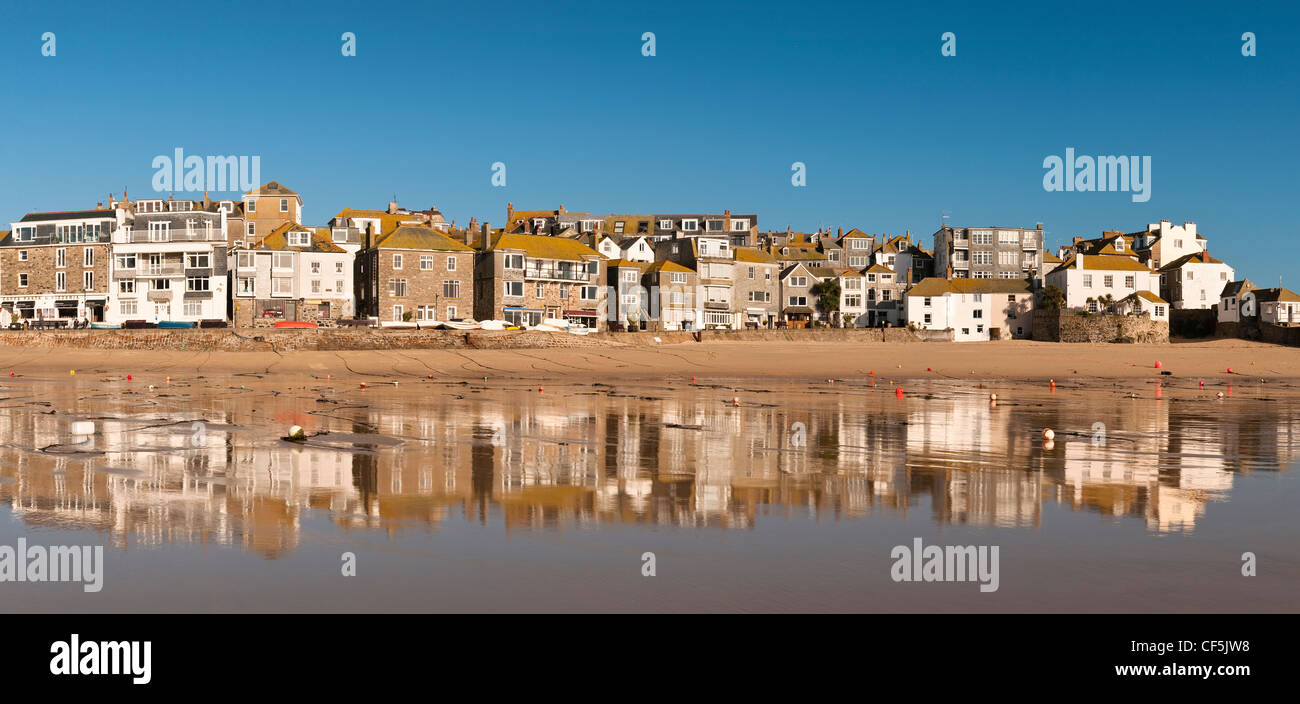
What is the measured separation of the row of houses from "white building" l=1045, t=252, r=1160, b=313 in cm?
16

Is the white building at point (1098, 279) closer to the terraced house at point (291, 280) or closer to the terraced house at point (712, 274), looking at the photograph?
the terraced house at point (712, 274)

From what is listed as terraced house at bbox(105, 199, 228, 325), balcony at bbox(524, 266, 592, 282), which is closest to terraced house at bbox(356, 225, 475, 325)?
balcony at bbox(524, 266, 592, 282)

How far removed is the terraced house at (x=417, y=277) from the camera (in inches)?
2869

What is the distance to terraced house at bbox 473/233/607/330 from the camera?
75.1 m

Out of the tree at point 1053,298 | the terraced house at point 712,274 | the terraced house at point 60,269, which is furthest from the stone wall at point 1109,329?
the terraced house at point 60,269

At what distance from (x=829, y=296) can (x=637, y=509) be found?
81819 mm

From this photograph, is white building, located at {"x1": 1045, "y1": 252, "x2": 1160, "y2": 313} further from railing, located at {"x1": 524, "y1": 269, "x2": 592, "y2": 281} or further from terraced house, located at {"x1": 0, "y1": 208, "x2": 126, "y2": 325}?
terraced house, located at {"x1": 0, "y1": 208, "x2": 126, "y2": 325}

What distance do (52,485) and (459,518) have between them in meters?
5.47

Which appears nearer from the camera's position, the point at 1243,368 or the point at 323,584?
the point at 323,584

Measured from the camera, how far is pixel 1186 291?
8556cm
